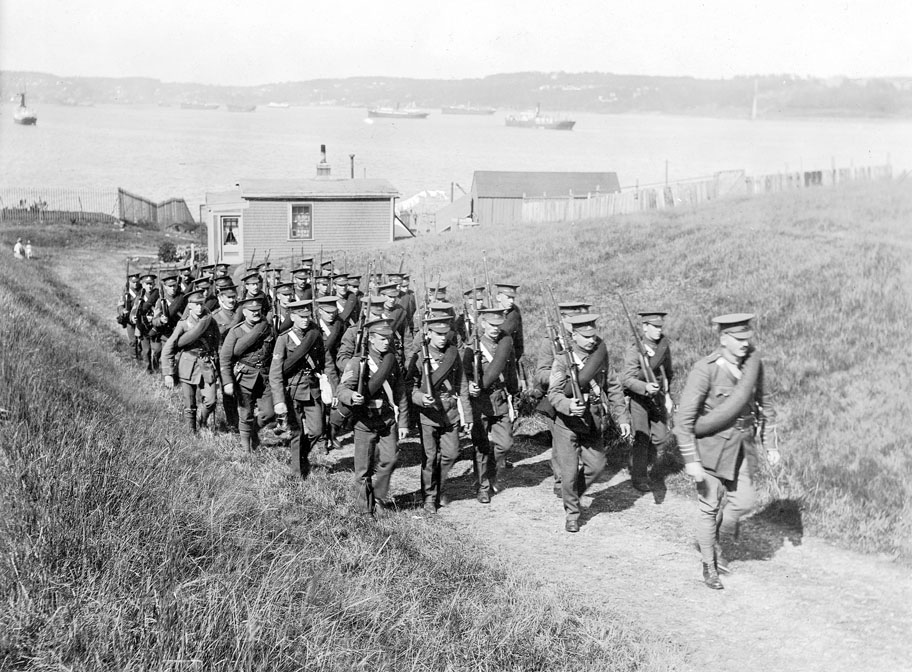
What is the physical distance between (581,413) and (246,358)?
472cm

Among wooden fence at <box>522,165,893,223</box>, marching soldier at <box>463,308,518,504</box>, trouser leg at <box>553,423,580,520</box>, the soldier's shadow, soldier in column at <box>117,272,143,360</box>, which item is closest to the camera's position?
the soldier's shadow

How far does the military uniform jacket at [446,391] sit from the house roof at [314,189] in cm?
2525

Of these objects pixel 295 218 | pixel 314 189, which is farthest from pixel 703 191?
pixel 295 218

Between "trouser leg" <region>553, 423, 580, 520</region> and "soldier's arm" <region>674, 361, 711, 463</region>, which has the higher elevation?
"soldier's arm" <region>674, 361, 711, 463</region>

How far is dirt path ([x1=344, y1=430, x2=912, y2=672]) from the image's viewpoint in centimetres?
608

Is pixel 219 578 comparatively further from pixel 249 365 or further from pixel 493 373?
pixel 249 365

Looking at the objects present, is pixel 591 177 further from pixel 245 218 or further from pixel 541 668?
pixel 541 668

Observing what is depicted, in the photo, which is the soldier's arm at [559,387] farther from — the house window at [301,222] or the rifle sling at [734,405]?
the house window at [301,222]

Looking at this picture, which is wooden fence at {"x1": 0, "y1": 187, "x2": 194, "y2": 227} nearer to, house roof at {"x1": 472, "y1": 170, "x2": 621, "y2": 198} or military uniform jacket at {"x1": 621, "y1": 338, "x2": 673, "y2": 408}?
house roof at {"x1": 472, "y1": 170, "x2": 621, "y2": 198}

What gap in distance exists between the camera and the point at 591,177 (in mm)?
52781

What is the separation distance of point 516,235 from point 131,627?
25.1 meters

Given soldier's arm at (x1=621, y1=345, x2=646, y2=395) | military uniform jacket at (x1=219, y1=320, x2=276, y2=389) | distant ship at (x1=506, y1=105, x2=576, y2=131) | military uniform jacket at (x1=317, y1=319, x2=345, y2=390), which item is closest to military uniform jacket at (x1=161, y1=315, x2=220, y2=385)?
military uniform jacket at (x1=219, y1=320, x2=276, y2=389)

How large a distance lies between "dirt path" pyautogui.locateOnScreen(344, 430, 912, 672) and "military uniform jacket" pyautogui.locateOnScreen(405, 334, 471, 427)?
3.42ft

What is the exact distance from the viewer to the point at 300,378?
32.3ft
